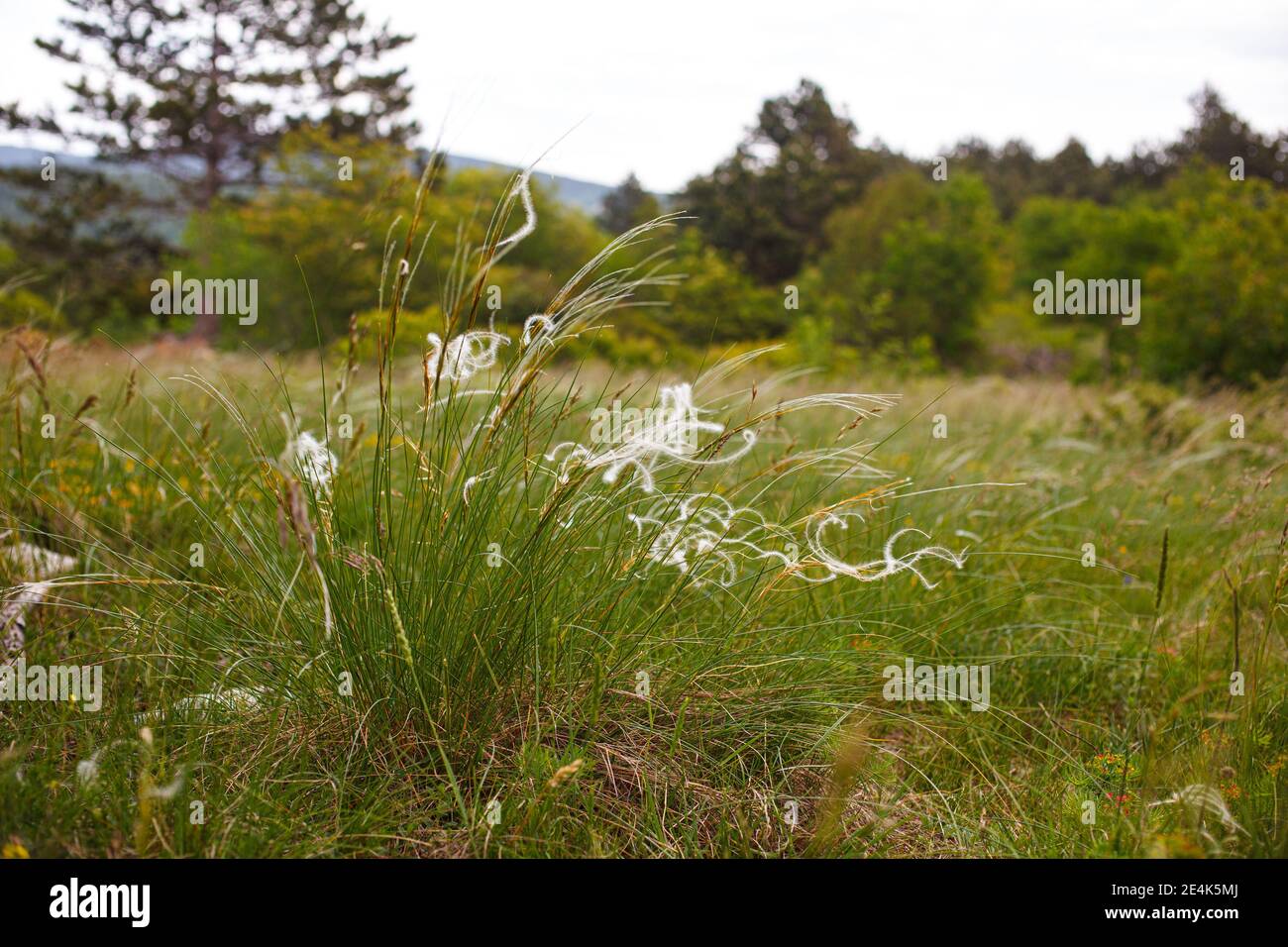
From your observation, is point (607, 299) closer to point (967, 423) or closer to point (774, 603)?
point (774, 603)

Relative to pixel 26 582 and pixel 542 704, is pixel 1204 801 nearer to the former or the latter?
pixel 542 704

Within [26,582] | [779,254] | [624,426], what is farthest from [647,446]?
[779,254]

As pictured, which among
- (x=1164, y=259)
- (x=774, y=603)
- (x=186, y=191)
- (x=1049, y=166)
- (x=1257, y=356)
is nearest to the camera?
(x=774, y=603)

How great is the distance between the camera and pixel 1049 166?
49031mm

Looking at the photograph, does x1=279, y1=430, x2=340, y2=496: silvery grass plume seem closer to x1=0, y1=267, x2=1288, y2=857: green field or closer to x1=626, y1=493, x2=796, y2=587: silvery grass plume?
x1=0, y1=267, x2=1288, y2=857: green field

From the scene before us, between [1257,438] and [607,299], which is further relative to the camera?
[1257,438]

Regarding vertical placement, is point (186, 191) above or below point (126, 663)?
above

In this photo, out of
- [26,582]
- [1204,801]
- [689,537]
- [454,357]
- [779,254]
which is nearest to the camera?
[1204,801]

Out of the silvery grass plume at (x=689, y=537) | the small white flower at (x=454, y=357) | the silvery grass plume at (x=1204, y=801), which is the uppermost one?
the small white flower at (x=454, y=357)

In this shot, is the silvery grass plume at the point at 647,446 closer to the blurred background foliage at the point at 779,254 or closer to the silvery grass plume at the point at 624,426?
the silvery grass plume at the point at 624,426

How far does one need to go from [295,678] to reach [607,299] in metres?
1.10

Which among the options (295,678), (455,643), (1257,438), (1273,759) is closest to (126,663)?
(295,678)

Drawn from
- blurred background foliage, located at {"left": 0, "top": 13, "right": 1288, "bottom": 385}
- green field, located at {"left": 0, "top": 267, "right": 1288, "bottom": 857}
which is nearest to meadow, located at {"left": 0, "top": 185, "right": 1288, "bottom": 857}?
green field, located at {"left": 0, "top": 267, "right": 1288, "bottom": 857}

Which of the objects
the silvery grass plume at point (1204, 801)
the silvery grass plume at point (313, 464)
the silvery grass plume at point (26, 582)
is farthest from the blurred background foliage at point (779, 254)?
the silvery grass plume at point (1204, 801)
